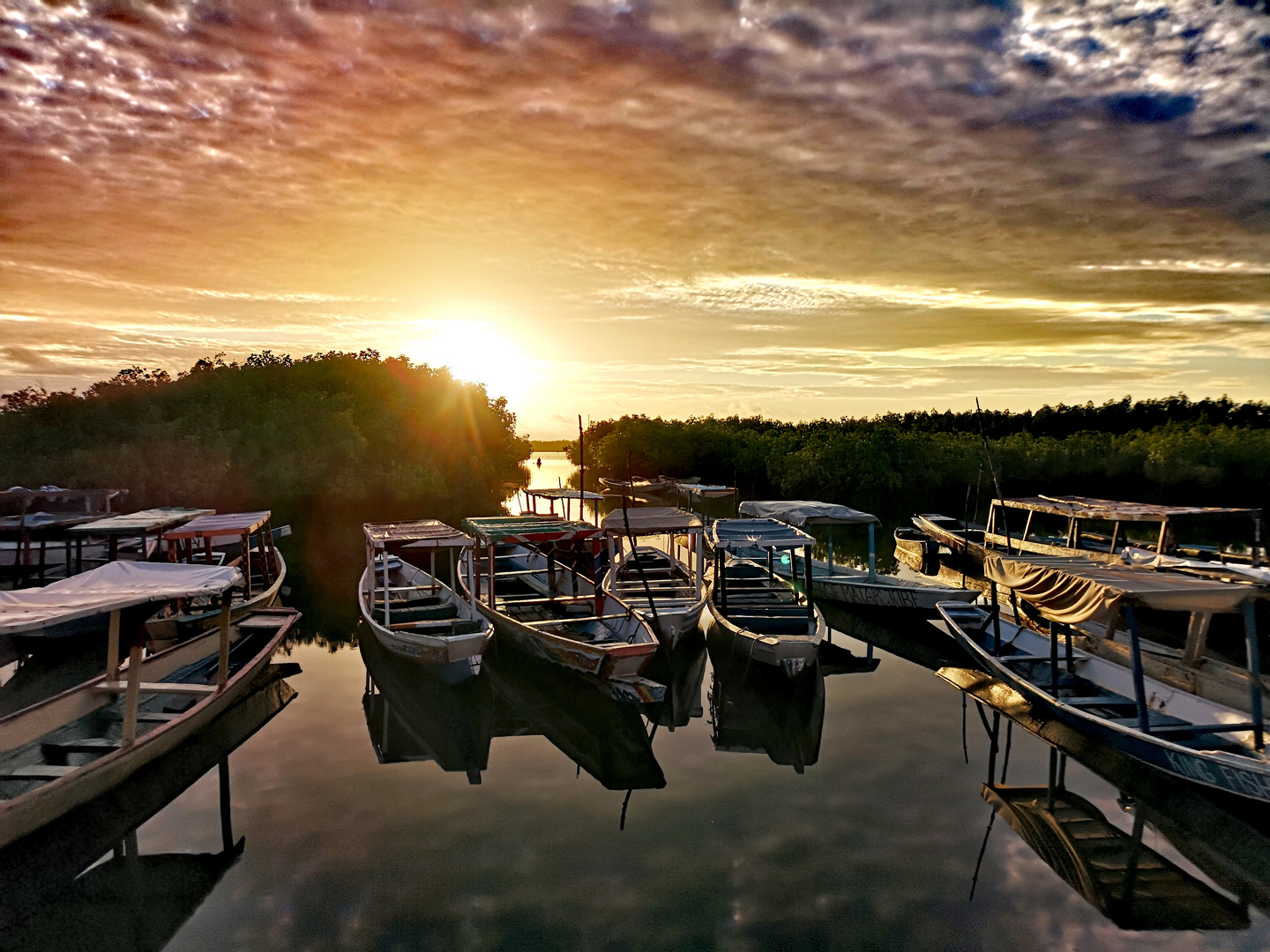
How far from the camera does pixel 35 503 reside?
123ft

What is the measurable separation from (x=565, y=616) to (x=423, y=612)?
3.67 m

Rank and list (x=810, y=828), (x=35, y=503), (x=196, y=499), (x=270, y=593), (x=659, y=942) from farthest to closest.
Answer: (x=196, y=499)
(x=35, y=503)
(x=270, y=593)
(x=810, y=828)
(x=659, y=942)

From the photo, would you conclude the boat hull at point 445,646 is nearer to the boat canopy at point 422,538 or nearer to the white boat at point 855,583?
the boat canopy at point 422,538

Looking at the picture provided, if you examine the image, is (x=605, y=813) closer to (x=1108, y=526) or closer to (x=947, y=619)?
(x=947, y=619)

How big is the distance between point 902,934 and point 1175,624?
1964cm

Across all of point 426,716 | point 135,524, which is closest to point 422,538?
point 426,716

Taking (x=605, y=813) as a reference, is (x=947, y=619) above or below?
above

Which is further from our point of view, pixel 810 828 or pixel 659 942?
pixel 810 828

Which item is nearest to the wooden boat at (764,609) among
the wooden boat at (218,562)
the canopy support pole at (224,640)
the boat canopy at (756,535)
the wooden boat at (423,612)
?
the boat canopy at (756,535)

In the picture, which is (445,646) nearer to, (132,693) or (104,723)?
(132,693)

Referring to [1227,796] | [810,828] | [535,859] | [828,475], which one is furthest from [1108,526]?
[535,859]

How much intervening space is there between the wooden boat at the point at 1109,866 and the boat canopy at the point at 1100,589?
2940 mm

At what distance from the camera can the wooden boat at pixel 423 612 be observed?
1523 cm

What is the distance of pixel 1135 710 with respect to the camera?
523 inches
